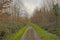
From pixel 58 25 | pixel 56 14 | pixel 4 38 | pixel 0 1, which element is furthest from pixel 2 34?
pixel 56 14

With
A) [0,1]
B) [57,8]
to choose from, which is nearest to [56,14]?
[57,8]

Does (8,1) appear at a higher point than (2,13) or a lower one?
higher

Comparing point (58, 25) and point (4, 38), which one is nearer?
point (4, 38)

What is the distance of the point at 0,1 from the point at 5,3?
1.66 feet

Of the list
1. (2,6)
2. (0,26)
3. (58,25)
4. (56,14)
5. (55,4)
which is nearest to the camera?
(2,6)

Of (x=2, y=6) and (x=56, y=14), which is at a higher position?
(x=2, y=6)

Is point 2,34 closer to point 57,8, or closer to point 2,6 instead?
point 2,6

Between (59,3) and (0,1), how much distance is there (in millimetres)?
22244

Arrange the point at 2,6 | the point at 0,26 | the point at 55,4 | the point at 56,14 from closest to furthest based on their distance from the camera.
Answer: the point at 2,6 < the point at 0,26 < the point at 56,14 < the point at 55,4

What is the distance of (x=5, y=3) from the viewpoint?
30.2ft

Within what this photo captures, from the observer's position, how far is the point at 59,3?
30.6 metres

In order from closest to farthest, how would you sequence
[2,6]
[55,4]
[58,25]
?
[2,6]
[58,25]
[55,4]

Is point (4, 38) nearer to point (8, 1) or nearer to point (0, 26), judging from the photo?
point (0, 26)

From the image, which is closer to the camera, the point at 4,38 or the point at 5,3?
the point at 5,3
